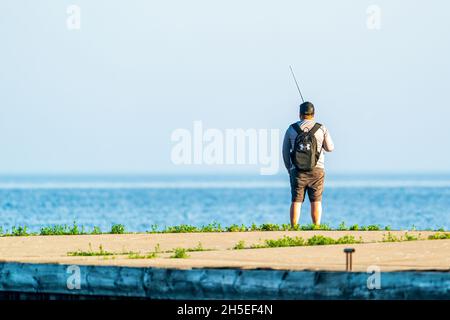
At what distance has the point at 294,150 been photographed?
76.5 ft

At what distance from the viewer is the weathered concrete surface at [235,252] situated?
17.2 meters

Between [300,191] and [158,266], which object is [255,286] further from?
[300,191]

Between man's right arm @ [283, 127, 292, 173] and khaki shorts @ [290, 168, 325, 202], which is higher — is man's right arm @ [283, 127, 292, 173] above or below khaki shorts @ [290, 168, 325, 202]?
above

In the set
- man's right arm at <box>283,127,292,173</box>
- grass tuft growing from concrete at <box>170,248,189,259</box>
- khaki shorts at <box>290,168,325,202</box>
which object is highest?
man's right arm at <box>283,127,292,173</box>

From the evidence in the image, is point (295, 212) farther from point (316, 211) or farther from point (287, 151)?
point (287, 151)

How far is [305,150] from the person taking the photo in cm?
2325

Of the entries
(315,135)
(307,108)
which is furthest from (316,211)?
(307,108)

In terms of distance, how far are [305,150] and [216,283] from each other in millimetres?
7426

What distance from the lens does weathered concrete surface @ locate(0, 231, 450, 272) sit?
678 inches

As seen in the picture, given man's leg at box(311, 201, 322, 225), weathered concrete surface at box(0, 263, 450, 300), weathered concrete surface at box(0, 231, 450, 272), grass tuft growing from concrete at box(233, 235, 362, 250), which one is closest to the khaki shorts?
man's leg at box(311, 201, 322, 225)

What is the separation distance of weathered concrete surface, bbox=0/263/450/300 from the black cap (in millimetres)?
7248

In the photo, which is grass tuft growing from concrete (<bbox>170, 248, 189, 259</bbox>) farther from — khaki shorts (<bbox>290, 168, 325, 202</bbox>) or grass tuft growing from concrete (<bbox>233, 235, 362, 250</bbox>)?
khaki shorts (<bbox>290, 168, 325, 202</bbox>)

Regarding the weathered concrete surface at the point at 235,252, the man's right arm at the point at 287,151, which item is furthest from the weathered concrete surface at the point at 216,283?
the man's right arm at the point at 287,151
